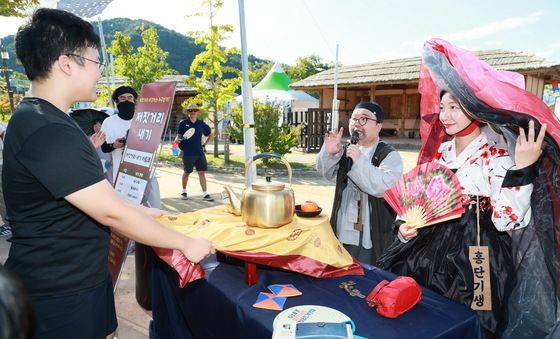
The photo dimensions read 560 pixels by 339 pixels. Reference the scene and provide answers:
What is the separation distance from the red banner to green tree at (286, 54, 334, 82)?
3973cm

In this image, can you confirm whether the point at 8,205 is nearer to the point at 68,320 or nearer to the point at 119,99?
the point at 68,320

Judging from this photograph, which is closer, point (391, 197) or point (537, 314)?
point (537, 314)

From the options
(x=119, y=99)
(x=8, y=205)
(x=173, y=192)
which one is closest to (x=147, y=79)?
(x=173, y=192)

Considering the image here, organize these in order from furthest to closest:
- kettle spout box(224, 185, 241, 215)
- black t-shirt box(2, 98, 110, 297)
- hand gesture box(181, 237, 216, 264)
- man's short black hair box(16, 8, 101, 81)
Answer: kettle spout box(224, 185, 241, 215)
hand gesture box(181, 237, 216, 264)
man's short black hair box(16, 8, 101, 81)
black t-shirt box(2, 98, 110, 297)

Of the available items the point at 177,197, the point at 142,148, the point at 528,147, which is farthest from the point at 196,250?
the point at 177,197

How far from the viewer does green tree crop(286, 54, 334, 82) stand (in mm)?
41594

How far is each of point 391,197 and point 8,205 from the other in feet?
5.30

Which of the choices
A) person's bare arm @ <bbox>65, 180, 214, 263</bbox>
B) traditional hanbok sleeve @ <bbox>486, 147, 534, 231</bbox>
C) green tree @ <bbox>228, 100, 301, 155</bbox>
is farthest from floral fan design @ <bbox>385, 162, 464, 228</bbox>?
green tree @ <bbox>228, 100, 301, 155</bbox>

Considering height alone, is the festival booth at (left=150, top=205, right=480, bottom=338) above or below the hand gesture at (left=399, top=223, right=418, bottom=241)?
below

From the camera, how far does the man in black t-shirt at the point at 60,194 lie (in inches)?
41.9

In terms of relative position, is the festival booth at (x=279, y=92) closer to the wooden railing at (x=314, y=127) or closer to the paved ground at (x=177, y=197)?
the wooden railing at (x=314, y=127)

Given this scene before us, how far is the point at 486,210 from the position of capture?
62.3 inches

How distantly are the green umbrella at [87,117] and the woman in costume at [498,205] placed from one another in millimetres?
3661

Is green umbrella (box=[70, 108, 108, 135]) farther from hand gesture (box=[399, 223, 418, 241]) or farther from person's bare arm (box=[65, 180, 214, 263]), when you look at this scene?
hand gesture (box=[399, 223, 418, 241])
